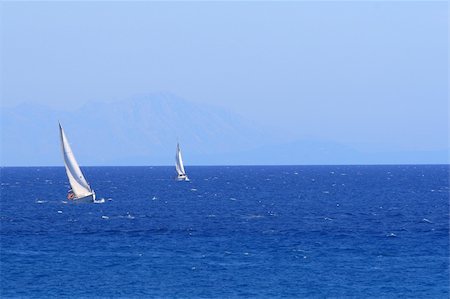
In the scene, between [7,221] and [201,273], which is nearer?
[201,273]

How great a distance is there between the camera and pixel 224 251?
86500 mm

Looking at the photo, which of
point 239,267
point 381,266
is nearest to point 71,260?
point 239,267

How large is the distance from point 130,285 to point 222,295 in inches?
330

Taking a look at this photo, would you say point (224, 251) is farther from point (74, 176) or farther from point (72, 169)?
point (74, 176)

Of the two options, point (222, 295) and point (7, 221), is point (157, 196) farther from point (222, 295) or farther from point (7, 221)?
point (222, 295)

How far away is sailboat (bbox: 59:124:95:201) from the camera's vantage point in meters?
137

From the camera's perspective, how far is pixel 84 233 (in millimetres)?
102000

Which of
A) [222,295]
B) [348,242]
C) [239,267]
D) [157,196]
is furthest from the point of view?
[157,196]

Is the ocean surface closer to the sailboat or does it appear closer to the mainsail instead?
the sailboat

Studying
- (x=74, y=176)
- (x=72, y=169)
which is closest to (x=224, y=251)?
(x=72, y=169)

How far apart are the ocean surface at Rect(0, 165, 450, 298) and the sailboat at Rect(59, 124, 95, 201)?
2.09 meters

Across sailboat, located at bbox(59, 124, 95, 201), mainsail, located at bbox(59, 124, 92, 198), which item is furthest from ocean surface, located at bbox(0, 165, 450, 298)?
mainsail, located at bbox(59, 124, 92, 198)

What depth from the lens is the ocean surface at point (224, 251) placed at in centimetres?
6912

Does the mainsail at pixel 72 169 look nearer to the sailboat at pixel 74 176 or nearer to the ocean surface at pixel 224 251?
the sailboat at pixel 74 176
